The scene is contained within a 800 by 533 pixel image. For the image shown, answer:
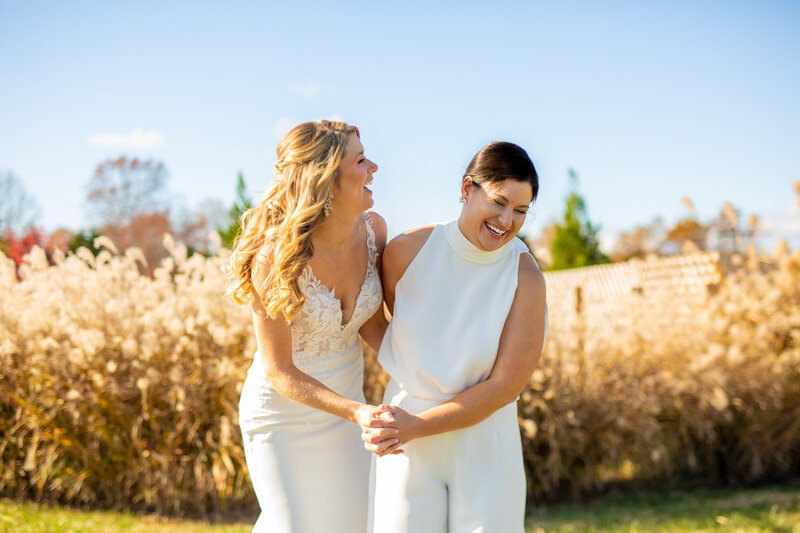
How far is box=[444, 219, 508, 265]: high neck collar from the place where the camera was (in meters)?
2.53

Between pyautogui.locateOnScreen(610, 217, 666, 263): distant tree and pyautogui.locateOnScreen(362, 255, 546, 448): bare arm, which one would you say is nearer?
pyautogui.locateOnScreen(362, 255, 546, 448): bare arm

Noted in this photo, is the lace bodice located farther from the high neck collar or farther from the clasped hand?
the clasped hand

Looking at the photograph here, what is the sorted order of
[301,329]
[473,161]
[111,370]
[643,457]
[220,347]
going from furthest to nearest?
1. [643,457]
2. [220,347]
3. [111,370]
4. [301,329]
5. [473,161]

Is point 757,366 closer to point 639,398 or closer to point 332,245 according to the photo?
point 639,398

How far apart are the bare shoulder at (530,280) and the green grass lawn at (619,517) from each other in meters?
3.29

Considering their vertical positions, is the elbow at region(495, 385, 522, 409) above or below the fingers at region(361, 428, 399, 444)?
above

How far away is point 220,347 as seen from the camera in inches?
224

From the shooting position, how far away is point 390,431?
2.34m

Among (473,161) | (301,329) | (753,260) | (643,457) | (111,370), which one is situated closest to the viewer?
(473,161)

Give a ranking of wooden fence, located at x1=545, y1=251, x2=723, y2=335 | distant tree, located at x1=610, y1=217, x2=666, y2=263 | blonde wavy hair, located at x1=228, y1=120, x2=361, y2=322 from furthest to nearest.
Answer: distant tree, located at x1=610, y1=217, x2=666, y2=263 → wooden fence, located at x1=545, y1=251, x2=723, y2=335 → blonde wavy hair, located at x1=228, y1=120, x2=361, y2=322

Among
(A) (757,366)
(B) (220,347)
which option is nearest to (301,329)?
(B) (220,347)

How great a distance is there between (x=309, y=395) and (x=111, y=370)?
10.5ft

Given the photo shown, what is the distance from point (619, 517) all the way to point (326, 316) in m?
3.91

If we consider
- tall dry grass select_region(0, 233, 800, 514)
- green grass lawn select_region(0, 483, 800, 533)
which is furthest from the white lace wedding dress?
green grass lawn select_region(0, 483, 800, 533)
